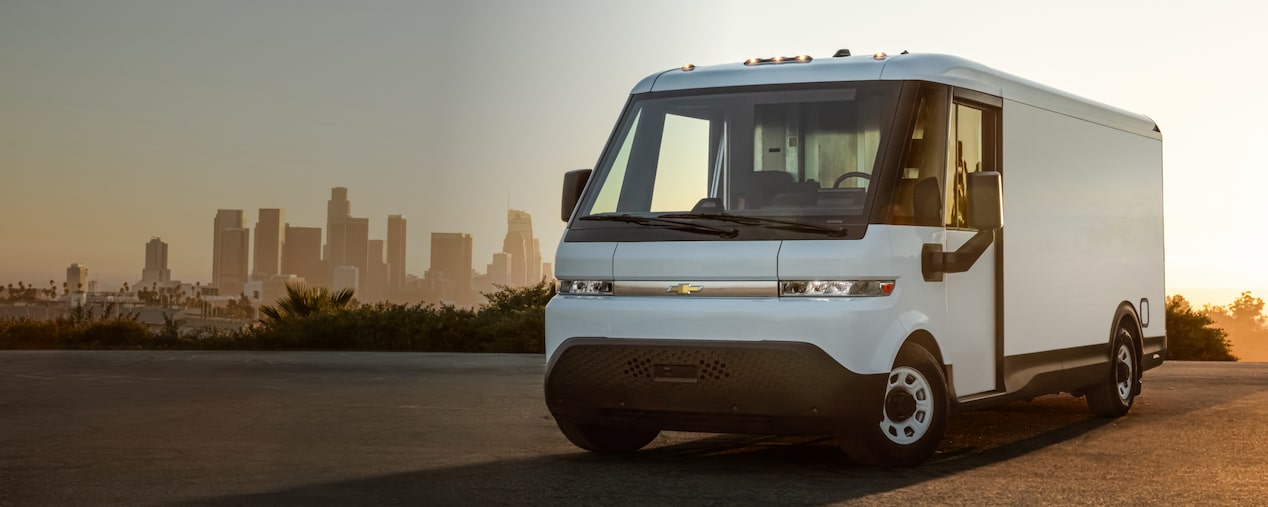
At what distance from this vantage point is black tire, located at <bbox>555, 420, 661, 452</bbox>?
9.78 m

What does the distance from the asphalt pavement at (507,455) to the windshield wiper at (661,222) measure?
1.46 m

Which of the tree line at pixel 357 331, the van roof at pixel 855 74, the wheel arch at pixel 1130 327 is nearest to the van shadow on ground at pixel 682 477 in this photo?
the wheel arch at pixel 1130 327

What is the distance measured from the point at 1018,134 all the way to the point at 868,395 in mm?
2862

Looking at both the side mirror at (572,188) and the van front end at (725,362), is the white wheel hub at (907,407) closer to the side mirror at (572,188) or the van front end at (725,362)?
the van front end at (725,362)

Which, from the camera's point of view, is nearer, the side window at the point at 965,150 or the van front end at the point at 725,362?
the van front end at the point at 725,362

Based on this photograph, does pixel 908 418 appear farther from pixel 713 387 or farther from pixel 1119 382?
pixel 1119 382

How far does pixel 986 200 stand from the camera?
30.8 ft

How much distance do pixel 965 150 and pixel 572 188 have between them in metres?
2.65

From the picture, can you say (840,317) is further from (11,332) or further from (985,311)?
(11,332)

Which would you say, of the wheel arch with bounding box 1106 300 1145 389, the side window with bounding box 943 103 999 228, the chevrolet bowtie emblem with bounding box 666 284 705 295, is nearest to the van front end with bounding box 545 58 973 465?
the chevrolet bowtie emblem with bounding box 666 284 705 295

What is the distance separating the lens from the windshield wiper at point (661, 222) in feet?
29.4

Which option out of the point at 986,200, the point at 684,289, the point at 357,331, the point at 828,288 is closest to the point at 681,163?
the point at 684,289

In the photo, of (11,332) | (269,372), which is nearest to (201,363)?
(269,372)

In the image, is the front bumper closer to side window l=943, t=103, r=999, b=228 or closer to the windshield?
the windshield
